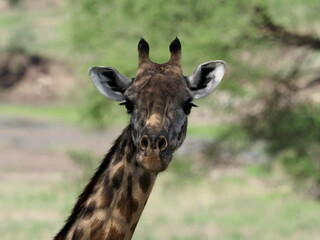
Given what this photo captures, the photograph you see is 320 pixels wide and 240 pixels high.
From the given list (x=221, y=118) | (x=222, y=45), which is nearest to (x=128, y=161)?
(x=222, y=45)

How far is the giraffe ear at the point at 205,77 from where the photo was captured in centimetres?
755

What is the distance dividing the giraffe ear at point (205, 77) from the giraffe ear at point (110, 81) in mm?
507

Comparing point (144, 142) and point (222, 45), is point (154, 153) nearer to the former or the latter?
point (144, 142)

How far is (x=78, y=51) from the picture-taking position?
97.3 ft

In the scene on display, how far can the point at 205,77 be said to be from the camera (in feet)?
25.3

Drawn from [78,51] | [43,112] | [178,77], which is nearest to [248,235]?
[78,51]

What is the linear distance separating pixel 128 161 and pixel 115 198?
30cm

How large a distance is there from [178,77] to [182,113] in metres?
0.33

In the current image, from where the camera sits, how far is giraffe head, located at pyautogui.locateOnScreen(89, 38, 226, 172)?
686 centimetres

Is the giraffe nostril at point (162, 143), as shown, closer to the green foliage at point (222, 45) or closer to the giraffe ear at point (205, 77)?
the giraffe ear at point (205, 77)

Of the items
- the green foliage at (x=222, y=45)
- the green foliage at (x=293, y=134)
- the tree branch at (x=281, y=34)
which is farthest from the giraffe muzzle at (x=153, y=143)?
the green foliage at (x=293, y=134)

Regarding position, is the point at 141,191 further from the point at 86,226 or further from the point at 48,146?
the point at 48,146

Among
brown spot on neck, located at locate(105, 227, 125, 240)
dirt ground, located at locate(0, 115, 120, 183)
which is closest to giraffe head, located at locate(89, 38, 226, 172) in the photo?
brown spot on neck, located at locate(105, 227, 125, 240)

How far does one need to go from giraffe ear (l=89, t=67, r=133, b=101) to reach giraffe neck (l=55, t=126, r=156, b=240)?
318mm
